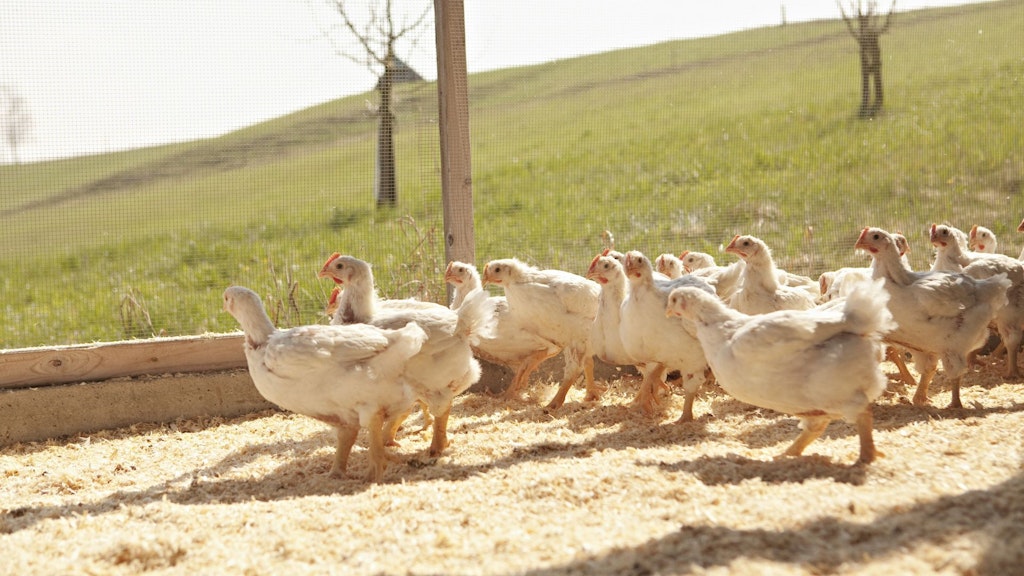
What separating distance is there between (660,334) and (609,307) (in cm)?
63

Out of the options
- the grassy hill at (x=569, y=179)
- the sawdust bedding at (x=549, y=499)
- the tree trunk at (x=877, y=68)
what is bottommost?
the sawdust bedding at (x=549, y=499)

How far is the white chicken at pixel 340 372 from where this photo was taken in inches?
183

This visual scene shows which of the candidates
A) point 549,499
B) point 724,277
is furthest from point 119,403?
point 724,277

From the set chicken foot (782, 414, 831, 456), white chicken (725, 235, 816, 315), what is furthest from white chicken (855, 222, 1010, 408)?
chicken foot (782, 414, 831, 456)

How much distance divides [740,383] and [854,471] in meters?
0.69

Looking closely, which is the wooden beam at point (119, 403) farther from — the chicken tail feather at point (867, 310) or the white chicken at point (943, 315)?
the white chicken at point (943, 315)

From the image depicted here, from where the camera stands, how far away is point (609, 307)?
20.5 ft

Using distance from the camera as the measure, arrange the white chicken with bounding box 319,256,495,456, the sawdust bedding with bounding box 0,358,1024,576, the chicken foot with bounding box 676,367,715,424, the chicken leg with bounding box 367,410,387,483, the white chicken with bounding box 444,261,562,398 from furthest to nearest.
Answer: the white chicken with bounding box 444,261,562,398, the chicken foot with bounding box 676,367,715,424, the white chicken with bounding box 319,256,495,456, the chicken leg with bounding box 367,410,387,483, the sawdust bedding with bounding box 0,358,1024,576

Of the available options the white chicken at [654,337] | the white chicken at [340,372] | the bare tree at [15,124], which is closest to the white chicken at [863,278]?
the white chicken at [654,337]

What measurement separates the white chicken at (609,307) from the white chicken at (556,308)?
0.20 m

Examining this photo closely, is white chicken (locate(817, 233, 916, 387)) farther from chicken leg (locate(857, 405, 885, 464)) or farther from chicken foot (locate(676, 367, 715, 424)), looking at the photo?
chicken leg (locate(857, 405, 885, 464))

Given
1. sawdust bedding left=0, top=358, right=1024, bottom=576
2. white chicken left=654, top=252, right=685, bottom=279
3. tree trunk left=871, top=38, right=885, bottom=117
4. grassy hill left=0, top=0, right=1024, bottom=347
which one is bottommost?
sawdust bedding left=0, top=358, right=1024, bottom=576

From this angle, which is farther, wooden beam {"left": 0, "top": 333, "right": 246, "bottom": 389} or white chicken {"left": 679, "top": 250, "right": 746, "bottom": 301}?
white chicken {"left": 679, "top": 250, "right": 746, "bottom": 301}

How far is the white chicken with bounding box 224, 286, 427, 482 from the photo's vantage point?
183 inches
